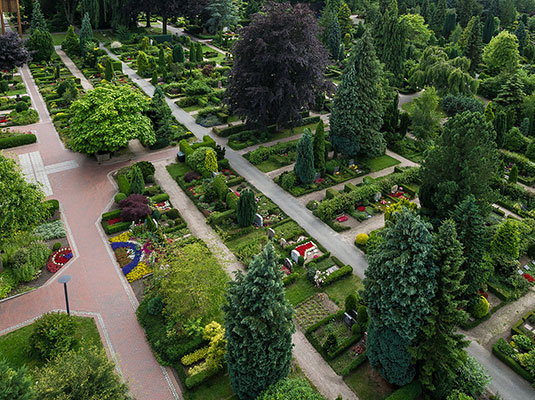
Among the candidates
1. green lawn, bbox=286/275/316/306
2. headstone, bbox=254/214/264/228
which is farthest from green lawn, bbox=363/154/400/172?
green lawn, bbox=286/275/316/306

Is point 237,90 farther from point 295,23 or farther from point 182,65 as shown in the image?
point 182,65

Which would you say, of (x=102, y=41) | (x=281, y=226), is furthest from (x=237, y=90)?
(x=102, y=41)

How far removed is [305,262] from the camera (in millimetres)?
31281

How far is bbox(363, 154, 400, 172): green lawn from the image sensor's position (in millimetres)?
43156

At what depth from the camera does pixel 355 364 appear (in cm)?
2364

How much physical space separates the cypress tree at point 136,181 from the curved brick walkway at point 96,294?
2518 millimetres

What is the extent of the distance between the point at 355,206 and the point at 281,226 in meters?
6.90

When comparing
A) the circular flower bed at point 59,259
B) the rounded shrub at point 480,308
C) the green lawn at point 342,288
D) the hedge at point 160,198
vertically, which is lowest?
the circular flower bed at point 59,259

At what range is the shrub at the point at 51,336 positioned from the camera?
925 inches

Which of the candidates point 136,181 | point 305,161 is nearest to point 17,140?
point 136,181

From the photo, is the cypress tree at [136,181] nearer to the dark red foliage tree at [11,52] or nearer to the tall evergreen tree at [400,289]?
the tall evergreen tree at [400,289]

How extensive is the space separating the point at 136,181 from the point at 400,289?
24.3 meters

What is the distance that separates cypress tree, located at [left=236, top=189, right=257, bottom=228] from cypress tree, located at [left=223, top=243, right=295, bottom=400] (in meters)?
13.7

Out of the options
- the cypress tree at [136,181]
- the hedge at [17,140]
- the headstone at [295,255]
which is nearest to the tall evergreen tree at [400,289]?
the headstone at [295,255]
